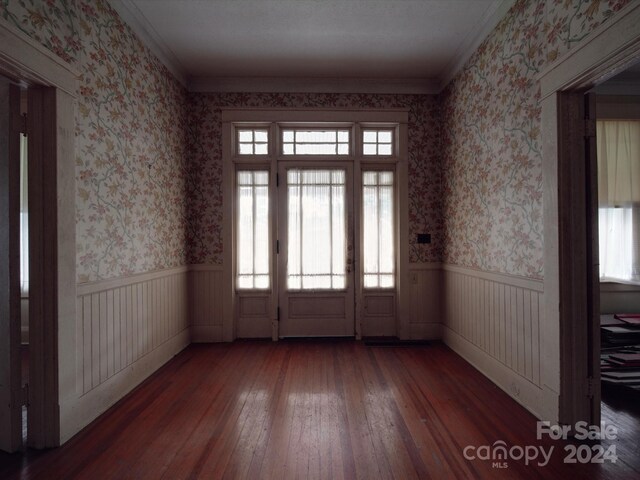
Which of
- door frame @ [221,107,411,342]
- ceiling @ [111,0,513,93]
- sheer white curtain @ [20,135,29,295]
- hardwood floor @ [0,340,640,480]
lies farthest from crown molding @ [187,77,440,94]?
hardwood floor @ [0,340,640,480]

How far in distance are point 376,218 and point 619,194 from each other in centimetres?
292

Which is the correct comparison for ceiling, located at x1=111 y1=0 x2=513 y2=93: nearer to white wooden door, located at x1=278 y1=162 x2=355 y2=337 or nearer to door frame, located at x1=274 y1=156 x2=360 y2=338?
door frame, located at x1=274 y1=156 x2=360 y2=338

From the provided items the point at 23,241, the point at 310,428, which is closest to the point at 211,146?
the point at 23,241

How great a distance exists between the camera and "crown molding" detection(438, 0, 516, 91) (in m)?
2.62

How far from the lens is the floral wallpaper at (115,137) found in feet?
6.77

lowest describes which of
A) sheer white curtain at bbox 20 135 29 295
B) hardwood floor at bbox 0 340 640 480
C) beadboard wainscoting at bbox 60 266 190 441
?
hardwood floor at bbox 0 340 640 480

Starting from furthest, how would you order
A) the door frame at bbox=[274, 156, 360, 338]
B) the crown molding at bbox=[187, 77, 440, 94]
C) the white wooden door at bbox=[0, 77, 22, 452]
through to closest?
the door frame at bbox=[274, 156, 360, 338] < the crown molding at bbox=[187, 77, 440, 94] < the white wooden door at bbox=[0, 77, 22, 452]

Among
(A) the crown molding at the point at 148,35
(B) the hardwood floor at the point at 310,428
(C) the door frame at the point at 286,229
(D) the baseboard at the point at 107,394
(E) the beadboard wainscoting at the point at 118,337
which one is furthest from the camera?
(C) the door frame at the point at 286,229

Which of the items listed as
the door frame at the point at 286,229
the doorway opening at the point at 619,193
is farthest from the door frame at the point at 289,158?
the doorway opening at the point at 619,193

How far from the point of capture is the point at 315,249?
3.97 metres

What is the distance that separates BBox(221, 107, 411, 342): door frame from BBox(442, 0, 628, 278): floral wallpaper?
1.85 ft

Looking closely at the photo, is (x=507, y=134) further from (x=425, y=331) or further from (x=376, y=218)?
(x=425, y=331)

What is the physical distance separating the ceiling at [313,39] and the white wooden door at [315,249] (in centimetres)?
104

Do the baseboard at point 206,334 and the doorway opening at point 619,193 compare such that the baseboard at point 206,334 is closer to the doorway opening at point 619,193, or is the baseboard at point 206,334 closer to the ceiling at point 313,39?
the ceiling at point 313,39
